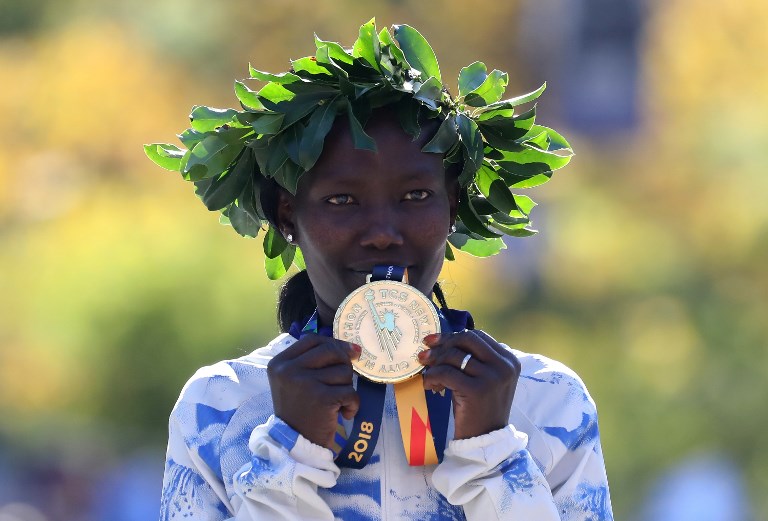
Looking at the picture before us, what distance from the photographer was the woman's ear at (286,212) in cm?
437

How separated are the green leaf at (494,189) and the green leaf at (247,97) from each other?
64cm

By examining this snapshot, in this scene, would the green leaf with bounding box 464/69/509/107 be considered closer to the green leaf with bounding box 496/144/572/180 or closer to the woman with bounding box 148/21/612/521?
the woman with bounding box 148/21/612/521

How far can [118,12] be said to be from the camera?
120 feet

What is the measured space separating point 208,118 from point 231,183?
19 centimetres

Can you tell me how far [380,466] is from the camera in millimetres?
4059

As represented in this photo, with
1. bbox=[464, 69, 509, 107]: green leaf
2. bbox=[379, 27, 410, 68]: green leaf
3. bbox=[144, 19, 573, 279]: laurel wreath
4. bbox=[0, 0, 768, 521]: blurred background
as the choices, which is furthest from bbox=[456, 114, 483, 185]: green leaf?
bbox=[0, 0, 768, 521]: blurred background

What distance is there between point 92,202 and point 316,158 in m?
16.4

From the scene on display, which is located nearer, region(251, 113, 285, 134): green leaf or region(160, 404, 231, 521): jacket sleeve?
region(160, 404, 231, 521): jacket sleeve

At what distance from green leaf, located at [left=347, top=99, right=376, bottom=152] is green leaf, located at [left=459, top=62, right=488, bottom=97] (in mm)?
413

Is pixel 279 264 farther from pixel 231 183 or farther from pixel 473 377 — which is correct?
pixel 473 377

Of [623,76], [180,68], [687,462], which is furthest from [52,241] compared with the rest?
[623,76]

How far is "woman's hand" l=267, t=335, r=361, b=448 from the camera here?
3834 mm

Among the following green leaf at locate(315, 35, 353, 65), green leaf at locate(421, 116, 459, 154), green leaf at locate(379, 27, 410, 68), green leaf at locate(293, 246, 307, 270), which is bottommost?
green leaf at locate(293, 246, 307, 270)

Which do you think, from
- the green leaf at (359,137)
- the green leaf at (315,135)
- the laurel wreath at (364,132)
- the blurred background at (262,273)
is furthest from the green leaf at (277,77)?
the blurred background at (262,273)
